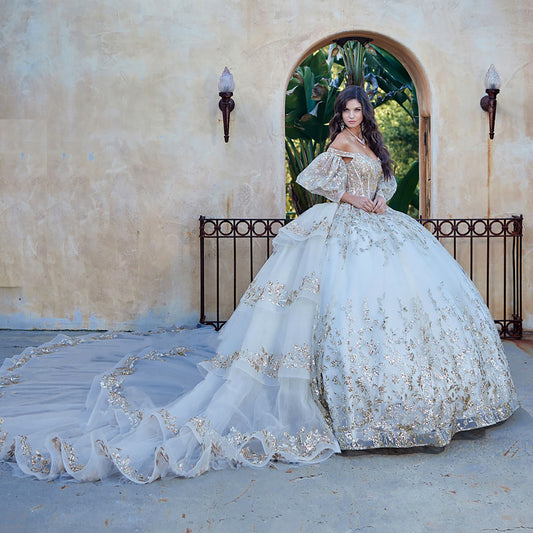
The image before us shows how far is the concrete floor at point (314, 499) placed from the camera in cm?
199

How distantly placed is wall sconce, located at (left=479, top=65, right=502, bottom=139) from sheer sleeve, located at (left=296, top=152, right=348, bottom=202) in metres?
2.65

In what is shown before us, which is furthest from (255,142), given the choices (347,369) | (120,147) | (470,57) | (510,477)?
(510,477)

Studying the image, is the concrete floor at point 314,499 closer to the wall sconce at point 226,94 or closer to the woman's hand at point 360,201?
the woman's hand at point 360,201

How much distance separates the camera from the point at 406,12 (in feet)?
18.1

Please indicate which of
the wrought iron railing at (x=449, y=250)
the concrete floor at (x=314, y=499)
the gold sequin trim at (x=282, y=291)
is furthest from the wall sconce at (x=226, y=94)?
the concrete floor at (x=314, y=499)

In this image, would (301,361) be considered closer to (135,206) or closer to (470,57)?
(135,206)

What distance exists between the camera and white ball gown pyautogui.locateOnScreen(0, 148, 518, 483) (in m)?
2.45

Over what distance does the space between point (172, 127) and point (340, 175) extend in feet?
8.80

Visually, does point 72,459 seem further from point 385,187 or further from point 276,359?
point 385,187

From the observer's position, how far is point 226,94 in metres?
5.29

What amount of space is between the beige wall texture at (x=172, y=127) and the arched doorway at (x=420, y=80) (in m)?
0.04

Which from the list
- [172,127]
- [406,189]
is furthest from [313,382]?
[406,189]

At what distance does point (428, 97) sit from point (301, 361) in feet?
12.2

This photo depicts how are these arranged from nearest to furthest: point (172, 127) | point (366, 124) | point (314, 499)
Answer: point (314, 499), point (366, 124), point (172, 127)
